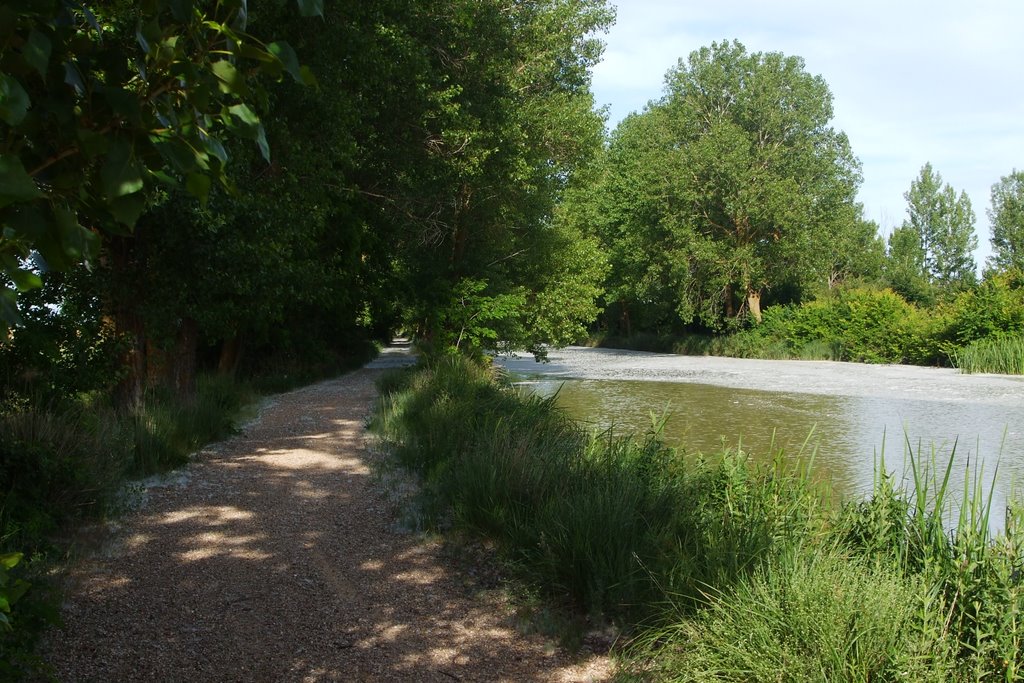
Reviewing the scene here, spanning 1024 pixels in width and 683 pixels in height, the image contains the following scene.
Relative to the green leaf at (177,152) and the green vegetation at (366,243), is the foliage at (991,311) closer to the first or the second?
the green vegetation at (366,243)

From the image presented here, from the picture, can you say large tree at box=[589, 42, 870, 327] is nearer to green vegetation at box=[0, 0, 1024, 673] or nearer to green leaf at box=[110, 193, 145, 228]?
green vegetation at box=[0, 0, 1024, 673]

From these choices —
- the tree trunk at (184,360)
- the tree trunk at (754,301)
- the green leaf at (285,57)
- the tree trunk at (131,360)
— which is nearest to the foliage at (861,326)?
the tree trunk at (754,301)

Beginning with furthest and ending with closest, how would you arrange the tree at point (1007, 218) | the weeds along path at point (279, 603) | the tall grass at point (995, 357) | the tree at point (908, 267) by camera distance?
the tree at point (1007, 218) → the tree at point (908, 267) → the tall grass at point (995, 357) → the weeds along path at point (279, 603)

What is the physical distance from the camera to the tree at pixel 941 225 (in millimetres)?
61781

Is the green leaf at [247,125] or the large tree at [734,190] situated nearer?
the green leaf at [247,125]

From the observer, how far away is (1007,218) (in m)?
59.2

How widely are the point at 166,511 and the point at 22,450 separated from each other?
1.32 meters

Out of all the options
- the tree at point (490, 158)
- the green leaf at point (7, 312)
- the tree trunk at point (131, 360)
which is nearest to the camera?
the green leaf at point (7, 312)

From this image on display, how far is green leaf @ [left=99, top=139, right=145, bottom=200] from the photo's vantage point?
4.89ft

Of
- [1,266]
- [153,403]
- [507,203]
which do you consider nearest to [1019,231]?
[507,203]

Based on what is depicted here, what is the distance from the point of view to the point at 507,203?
19719 millimetres

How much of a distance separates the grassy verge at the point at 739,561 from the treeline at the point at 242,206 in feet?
8.96

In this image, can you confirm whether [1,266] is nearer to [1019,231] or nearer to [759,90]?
[759,90]

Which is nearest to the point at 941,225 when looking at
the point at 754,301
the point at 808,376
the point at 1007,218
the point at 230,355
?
the point at 1007,218
